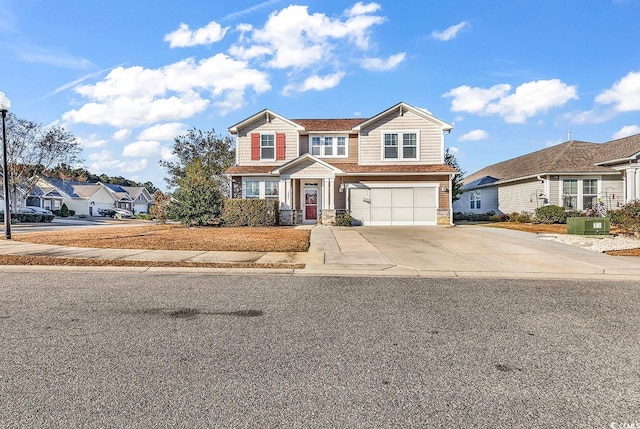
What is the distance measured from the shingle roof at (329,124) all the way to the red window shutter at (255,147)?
3.11 m

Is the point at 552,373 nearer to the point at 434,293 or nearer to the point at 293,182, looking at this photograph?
the point at 434,293

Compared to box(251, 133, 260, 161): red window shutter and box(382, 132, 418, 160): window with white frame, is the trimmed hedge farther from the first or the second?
box(382, 132, 418, 160): window with white frame

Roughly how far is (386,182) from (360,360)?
60.4 feet

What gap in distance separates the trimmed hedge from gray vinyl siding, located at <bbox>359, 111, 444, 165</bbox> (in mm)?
6784

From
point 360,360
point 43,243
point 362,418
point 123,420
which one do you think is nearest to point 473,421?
point 362,418

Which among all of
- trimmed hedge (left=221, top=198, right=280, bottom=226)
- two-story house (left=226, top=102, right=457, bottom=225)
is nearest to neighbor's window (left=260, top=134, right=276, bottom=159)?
two-story house (left=226, top=102, right=457, bottom=225)

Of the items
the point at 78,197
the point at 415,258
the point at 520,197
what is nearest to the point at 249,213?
the point at 415,258

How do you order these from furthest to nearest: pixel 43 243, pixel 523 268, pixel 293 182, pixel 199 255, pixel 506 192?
pixel 506 192
pixel 293 182
pixel 43 243
pixel 199 255
pixel 523 268

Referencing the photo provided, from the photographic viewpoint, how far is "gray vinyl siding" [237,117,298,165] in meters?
22.6

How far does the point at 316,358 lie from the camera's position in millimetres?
3568

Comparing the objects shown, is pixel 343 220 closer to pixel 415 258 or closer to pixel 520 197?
pixel 415 258

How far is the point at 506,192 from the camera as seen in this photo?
28062mm

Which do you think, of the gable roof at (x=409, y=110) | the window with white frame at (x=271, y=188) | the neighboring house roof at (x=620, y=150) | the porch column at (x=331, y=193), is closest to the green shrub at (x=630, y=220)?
the neighboring house roof at (x=620, y=150)

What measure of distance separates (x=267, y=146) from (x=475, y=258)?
1596 centimetres
